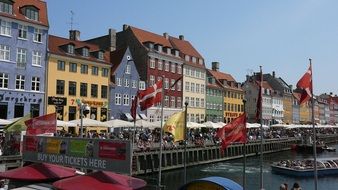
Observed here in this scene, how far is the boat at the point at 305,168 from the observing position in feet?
143

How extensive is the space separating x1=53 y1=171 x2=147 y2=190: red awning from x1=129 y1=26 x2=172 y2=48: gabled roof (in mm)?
58131

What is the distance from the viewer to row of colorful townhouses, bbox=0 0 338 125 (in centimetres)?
4741

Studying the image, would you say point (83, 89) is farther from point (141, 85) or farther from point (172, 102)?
point (172, 102)

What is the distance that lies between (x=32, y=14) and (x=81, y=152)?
3962 cm

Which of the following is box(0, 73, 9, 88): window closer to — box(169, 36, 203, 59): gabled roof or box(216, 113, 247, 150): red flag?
box(216, 113, 247, 150): red flag

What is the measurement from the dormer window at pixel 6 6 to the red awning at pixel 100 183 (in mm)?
38899

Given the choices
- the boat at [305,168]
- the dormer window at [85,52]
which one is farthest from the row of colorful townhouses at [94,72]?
the boat at [305,168]

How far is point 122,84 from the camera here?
201 feet

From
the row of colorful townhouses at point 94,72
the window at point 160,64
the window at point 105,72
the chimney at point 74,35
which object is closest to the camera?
the row of colorful townhouses at point 94,72

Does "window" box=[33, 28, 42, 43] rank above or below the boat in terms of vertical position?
above

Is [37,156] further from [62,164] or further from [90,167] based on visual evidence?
[90,167]

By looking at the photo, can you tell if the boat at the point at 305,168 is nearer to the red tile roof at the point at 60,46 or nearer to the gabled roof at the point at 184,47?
the red tile roof at the point at 60,46

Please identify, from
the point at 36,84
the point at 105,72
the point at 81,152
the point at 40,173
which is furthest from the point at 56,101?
the point at 81,152

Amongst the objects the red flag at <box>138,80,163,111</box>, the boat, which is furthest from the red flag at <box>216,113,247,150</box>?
the boat
